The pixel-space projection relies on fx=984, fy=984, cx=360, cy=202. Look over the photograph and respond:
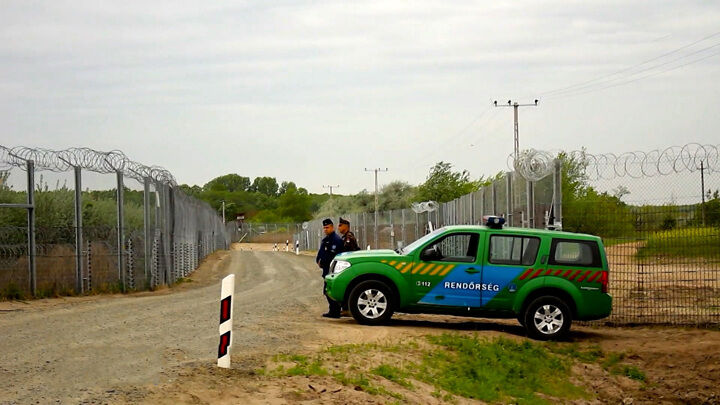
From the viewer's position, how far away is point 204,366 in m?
9.85

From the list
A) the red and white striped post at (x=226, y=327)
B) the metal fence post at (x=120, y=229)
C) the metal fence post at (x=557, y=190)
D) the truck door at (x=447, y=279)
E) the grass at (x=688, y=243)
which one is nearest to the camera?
the red and white striped post at (x=226, y=327)

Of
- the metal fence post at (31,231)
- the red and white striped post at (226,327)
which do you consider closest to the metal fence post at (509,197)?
the metal fence post at (31,231)

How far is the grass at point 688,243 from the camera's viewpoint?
15570mm

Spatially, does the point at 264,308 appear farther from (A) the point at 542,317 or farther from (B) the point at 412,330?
(A) the point at 542,317

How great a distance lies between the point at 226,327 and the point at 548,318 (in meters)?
6.53

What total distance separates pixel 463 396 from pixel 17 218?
39.4 ft

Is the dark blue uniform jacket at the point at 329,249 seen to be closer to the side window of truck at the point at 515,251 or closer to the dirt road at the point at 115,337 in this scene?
the dirt road at the point at 115,337

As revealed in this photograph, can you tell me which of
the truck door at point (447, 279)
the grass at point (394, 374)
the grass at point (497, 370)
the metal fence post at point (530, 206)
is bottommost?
the grass at point (497, 370)

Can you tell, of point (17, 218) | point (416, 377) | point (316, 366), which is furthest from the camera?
point (17, 218)

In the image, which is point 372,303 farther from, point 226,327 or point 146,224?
point 146,224

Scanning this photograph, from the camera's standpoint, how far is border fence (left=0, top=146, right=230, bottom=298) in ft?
64.4

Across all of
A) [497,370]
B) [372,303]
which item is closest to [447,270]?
[372,303]

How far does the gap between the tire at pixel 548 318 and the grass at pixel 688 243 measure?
7.25ft

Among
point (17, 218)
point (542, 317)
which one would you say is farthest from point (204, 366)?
point (17, 218)
